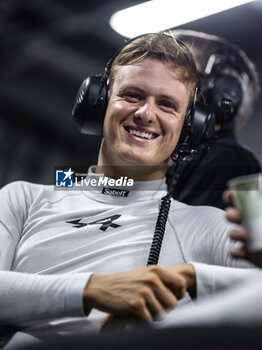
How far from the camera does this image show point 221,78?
162cm

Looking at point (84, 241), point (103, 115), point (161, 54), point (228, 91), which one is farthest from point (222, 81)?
point (84, 241)

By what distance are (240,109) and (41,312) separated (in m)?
0.92

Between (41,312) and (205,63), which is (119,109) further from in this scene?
(41,312)

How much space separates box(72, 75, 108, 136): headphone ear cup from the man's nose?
106 mm

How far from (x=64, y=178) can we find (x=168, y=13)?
1.96ft

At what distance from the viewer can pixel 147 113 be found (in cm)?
125

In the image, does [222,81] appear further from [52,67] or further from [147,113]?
[52,67]

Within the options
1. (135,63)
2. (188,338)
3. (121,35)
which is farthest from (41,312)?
(121,35)

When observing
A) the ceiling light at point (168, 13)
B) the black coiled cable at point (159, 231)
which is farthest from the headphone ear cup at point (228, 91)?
the black coiled cable at point (159, 231)

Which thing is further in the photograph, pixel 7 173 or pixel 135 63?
pixel 7 173

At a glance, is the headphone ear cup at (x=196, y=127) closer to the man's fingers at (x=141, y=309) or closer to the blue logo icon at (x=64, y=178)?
the blue logo icon at (x=64, y=178)

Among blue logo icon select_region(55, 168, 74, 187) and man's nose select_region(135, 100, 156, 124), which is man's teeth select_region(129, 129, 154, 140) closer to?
man's nose select_region(135, 100, 156, 124)

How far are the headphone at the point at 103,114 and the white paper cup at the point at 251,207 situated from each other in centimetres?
56

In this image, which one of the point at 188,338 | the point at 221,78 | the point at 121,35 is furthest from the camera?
the point at 221,78
